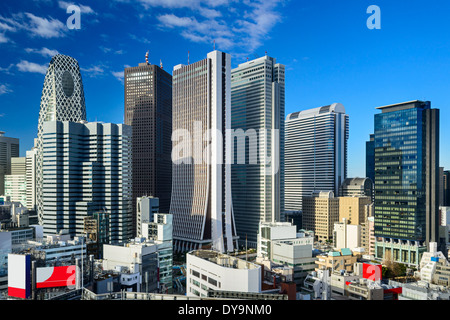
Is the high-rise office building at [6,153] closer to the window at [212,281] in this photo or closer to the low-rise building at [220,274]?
the low-rise building at [220,274]

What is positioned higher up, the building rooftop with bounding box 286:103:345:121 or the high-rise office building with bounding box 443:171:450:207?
the building rooftop with bounding box 286:103:345:121

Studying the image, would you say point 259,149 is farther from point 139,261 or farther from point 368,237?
point 139,261

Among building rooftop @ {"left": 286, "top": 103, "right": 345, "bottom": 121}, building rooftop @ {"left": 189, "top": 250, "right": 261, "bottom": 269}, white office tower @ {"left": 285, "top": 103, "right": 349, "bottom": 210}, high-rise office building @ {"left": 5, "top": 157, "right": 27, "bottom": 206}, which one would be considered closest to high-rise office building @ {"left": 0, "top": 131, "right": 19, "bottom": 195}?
high-rise office building @ {"left": 5, "top": 157, "right": 27, "bottom": 206}

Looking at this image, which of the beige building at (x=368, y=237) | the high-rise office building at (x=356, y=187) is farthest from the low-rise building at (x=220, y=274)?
the high-rise office building at (x=356, y=187)

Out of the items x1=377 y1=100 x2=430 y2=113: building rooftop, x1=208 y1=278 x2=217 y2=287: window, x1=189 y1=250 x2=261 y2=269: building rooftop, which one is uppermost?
x1=377 y1=100 x2=430 y2=113: building rooftop

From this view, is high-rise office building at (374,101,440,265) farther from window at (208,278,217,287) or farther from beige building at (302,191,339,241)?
window at (208,278,217,287)

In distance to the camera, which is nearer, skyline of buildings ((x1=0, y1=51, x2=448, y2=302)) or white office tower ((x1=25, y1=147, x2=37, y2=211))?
skyline of buildings ((x1=0, y1=51, x2=448, y2=302))
